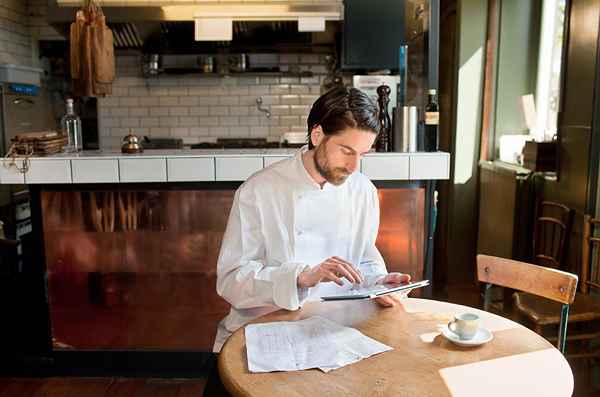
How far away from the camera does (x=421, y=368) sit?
1366 millimetres

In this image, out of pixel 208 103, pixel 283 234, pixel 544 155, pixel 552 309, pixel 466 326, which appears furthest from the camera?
pixel 208 103

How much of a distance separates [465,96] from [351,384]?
4210mm

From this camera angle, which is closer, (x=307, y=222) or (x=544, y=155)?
(x=307, y=222)

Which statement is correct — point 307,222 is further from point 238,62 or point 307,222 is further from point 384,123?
point 238,62

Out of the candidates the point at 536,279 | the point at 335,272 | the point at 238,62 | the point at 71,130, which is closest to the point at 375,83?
the point at 238,62

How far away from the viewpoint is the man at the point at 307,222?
1.77m

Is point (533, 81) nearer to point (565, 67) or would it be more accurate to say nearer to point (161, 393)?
point (565, 67)

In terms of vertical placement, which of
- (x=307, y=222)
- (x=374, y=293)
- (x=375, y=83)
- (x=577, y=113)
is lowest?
(x=374, y=293)

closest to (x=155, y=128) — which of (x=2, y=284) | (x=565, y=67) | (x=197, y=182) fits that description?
(x=2, y=284)

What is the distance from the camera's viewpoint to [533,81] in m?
4.74

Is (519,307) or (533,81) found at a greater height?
(533,81)

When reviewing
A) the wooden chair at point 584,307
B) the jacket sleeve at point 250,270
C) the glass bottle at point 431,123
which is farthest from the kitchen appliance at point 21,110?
the wooden chair at point 584,307

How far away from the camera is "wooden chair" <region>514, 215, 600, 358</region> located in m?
2.88

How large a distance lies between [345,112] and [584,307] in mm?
1974
